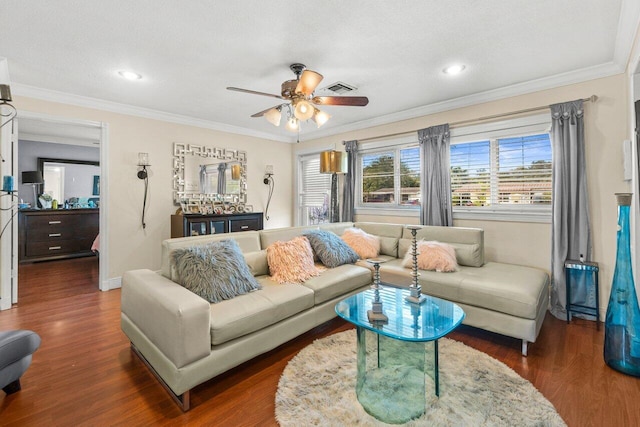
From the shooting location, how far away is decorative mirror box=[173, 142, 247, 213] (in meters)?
4.71

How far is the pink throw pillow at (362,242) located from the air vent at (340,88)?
178 cm

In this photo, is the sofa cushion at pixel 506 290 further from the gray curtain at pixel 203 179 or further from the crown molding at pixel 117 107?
the crown molding at pixel 117 107

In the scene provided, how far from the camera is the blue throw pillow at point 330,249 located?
126 inches

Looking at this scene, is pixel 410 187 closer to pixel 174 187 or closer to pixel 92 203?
pixel 174 187

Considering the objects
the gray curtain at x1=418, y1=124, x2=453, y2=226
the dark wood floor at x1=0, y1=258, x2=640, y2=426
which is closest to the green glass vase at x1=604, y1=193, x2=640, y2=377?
the dark wood floor at x1=0, y1=258, x2=640, y2=426

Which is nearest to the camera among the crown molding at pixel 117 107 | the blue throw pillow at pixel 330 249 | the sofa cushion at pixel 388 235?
the blue throw pillow at pixel 330 249

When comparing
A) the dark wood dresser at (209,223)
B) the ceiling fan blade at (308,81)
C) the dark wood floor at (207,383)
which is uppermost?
the ceiling fan blade at (308,81)

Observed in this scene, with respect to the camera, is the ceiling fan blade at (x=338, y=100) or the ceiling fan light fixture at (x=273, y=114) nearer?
the ceiling fan blade at (x=338, y=100)

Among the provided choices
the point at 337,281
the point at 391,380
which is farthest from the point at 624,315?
the point at 337,281

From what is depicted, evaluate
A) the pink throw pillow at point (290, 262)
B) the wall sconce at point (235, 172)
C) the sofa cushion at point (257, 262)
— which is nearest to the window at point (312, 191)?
the wall sconce at point (235, 172)

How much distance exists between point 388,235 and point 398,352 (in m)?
1.91

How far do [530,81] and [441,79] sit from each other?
99 cm

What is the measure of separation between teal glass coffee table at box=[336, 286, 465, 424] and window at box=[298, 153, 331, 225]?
11.5 feet

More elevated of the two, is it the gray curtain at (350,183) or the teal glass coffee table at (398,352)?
the gray curtain at (350,183)
